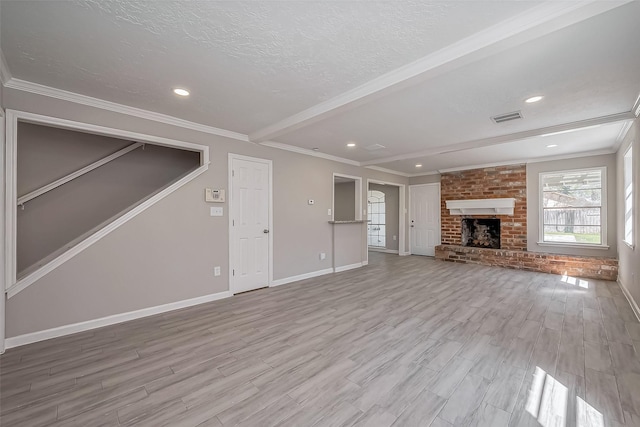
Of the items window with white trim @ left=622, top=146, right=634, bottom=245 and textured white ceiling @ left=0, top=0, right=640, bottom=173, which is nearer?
textured white ceiling @ left=0, top=0, right=640, bottom=173

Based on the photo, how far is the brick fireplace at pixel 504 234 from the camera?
5133 millimetres

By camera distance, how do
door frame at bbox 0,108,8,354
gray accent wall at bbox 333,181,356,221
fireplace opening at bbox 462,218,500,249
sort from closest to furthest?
door frame at bbox 0,108,8,354
fireplace opening at bbox 462,218,500,249
gray accent wall at bbox 333,181,356,221

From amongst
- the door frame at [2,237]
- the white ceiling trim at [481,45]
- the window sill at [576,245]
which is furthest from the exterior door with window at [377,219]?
the door frame at [2,237]

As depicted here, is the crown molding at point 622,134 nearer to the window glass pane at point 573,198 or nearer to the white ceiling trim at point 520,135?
the white ceiling trim at point 520,135

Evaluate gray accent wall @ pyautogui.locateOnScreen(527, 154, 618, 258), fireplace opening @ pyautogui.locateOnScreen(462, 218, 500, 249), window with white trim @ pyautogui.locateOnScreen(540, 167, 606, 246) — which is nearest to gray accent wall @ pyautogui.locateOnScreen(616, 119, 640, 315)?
gray accent wall @ pyautogui.locateOnScreen(527, 154, 618, 258)

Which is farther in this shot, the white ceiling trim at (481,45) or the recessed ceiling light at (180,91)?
the recessed ceiling light at (180,91)

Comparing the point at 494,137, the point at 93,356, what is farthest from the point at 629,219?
the point at 93,356

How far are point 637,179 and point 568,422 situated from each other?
339cm

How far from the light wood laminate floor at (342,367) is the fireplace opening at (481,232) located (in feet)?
10.7

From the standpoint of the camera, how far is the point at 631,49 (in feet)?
6.47

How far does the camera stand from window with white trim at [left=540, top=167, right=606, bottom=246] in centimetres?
535

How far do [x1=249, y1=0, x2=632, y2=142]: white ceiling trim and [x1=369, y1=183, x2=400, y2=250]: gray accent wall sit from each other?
6034mm

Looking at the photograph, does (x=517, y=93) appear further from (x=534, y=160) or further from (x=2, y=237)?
(x=2, y=237)

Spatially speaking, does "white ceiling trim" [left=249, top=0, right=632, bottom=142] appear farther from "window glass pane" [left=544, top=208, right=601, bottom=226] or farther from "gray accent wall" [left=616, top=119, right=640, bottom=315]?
"window glass pane" [left=544, top=208, right=601, bottom=226]
